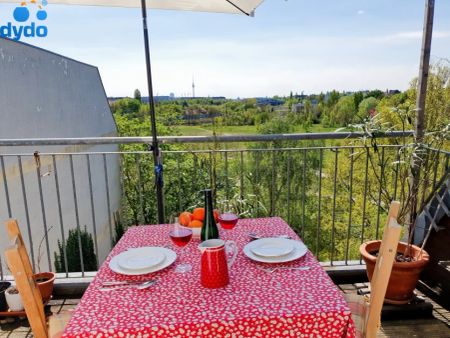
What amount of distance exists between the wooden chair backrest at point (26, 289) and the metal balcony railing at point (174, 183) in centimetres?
141

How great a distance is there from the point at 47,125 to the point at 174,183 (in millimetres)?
7060

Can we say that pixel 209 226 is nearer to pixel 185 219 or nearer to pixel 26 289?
pixel 185 219

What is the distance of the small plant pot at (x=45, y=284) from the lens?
241 cm

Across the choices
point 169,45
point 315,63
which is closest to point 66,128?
point 169,45

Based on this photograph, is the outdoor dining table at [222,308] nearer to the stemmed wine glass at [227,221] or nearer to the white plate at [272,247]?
the white plate at [272,247]

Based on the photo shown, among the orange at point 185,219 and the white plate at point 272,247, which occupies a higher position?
the orange at point 185,219

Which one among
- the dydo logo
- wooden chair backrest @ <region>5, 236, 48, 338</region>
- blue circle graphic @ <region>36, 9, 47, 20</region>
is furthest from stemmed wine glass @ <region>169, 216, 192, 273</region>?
blue circle graphic @ <region>36, 9, 47, 20</region>

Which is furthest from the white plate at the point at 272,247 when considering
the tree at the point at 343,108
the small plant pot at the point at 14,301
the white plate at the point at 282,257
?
the tree at the point at 343,108

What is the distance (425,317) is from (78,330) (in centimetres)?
228

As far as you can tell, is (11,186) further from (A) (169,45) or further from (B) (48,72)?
(A) (169,45)

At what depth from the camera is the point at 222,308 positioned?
1040 millimetres

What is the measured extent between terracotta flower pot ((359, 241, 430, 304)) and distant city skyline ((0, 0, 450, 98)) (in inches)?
474

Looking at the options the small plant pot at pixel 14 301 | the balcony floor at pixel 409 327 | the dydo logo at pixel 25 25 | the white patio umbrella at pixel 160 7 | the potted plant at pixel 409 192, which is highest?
the dydo logo at pixel 25 25

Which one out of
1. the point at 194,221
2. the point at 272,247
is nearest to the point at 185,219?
the point at 194,221
